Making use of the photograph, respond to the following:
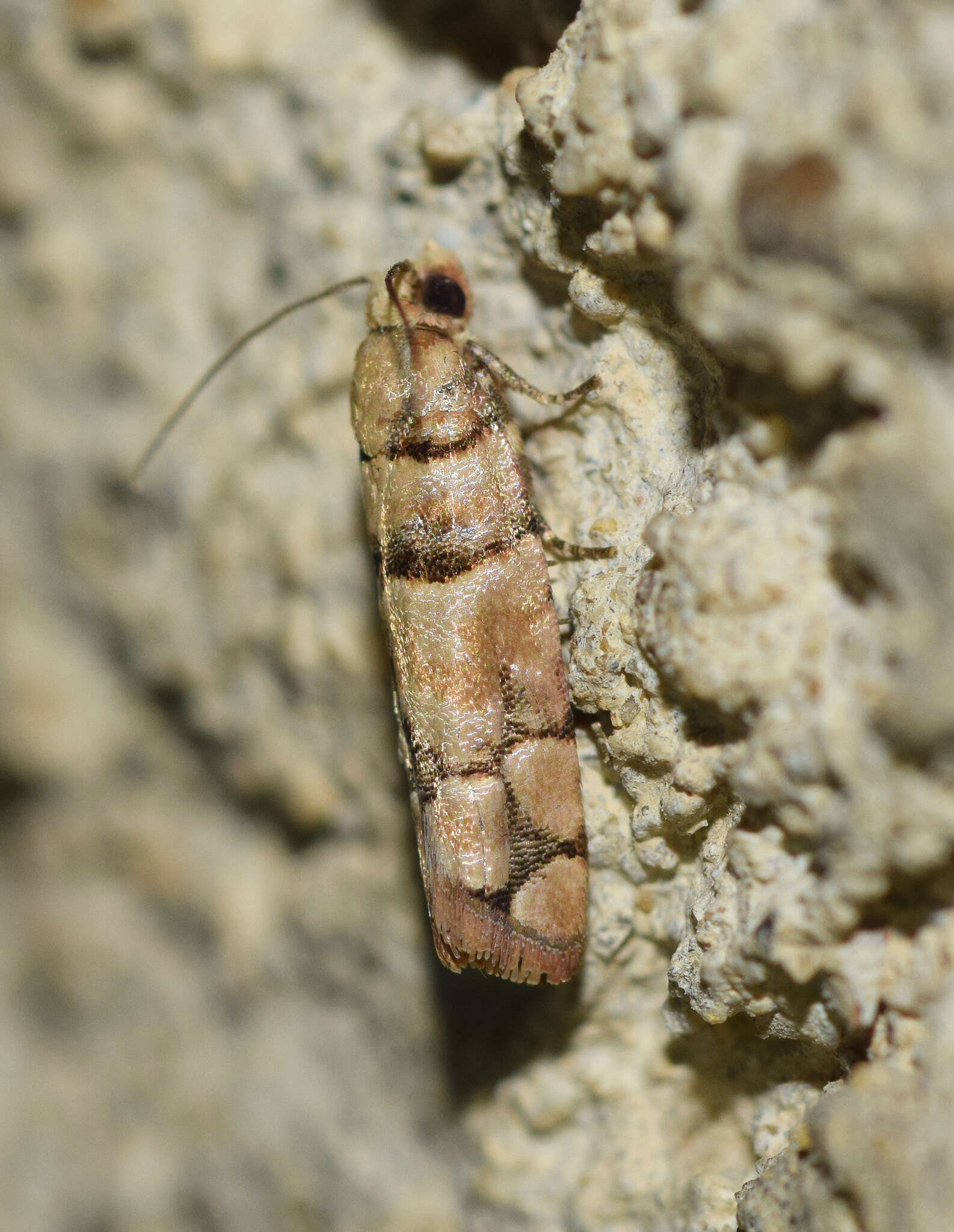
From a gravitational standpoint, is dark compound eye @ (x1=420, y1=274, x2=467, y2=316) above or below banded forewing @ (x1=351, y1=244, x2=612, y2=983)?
above

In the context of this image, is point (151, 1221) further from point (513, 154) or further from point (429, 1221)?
point (513, 154)

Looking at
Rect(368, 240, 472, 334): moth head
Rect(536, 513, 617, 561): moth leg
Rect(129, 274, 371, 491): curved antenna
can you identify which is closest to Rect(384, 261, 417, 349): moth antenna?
Rect(368, 240, 472, 334): moth head

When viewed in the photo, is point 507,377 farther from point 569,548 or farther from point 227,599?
point 227,599

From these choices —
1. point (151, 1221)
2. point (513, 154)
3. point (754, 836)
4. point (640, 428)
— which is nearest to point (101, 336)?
point (513, 154)

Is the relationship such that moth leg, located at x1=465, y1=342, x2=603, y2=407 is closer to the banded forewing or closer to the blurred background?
the banded forewing

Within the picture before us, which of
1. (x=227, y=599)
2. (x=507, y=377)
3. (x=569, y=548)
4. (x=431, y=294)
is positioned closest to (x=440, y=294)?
(x=431, y=294)

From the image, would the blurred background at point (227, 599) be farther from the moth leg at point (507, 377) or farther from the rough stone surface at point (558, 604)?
the moth leg at point (507, 377)

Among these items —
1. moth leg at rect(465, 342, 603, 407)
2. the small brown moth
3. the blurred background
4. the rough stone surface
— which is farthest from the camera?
the blurred background
